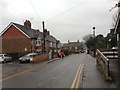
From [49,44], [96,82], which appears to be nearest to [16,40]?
[49,44]

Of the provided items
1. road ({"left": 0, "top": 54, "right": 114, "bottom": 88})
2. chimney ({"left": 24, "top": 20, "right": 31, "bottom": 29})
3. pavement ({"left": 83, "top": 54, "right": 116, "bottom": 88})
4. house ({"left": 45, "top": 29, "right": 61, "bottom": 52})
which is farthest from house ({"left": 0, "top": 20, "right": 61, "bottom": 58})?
pavement ({"left": 83, "top": 54, "right": 116, "bottom": 88})

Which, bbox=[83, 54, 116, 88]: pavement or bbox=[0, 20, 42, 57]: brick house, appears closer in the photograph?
bbox=[83, 54, 116, 88]: pavement

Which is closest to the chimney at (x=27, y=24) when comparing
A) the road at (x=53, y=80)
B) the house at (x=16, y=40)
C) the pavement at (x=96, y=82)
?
the house at (x=16, y=40)

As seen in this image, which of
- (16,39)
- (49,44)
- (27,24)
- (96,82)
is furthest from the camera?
(49,44)

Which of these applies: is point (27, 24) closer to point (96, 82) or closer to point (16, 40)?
point (16, 40)

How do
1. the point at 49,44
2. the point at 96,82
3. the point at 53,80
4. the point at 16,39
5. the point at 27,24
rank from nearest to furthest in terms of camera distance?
the point at 96,82 < the point at 53,80 < the point at 16,39 < the point at 27,24 < the point at 49,44

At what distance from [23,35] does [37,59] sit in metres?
19.2

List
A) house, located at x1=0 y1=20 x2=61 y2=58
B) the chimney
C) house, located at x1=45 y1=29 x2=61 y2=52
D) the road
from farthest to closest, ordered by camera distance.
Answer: house, located at x1=45 y1=29 x2=61 y2=52, the chimney, house, located at x1=0 y1=20 x2=61 y2=58, the road

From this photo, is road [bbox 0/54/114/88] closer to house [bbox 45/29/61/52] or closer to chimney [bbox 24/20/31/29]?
chimney [bbox 24/20/31/29]

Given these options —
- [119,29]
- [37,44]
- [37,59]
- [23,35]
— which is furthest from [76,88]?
[37,44]

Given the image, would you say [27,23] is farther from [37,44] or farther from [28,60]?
[28,60]

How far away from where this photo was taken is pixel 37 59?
32781mm

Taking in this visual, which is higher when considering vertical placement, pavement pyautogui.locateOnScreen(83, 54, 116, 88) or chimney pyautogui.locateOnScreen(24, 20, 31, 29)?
chimney pyautogui.locateOnScreen(24, 20, 31, 29)

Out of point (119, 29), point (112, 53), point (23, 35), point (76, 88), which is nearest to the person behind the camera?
point (76, 88)
